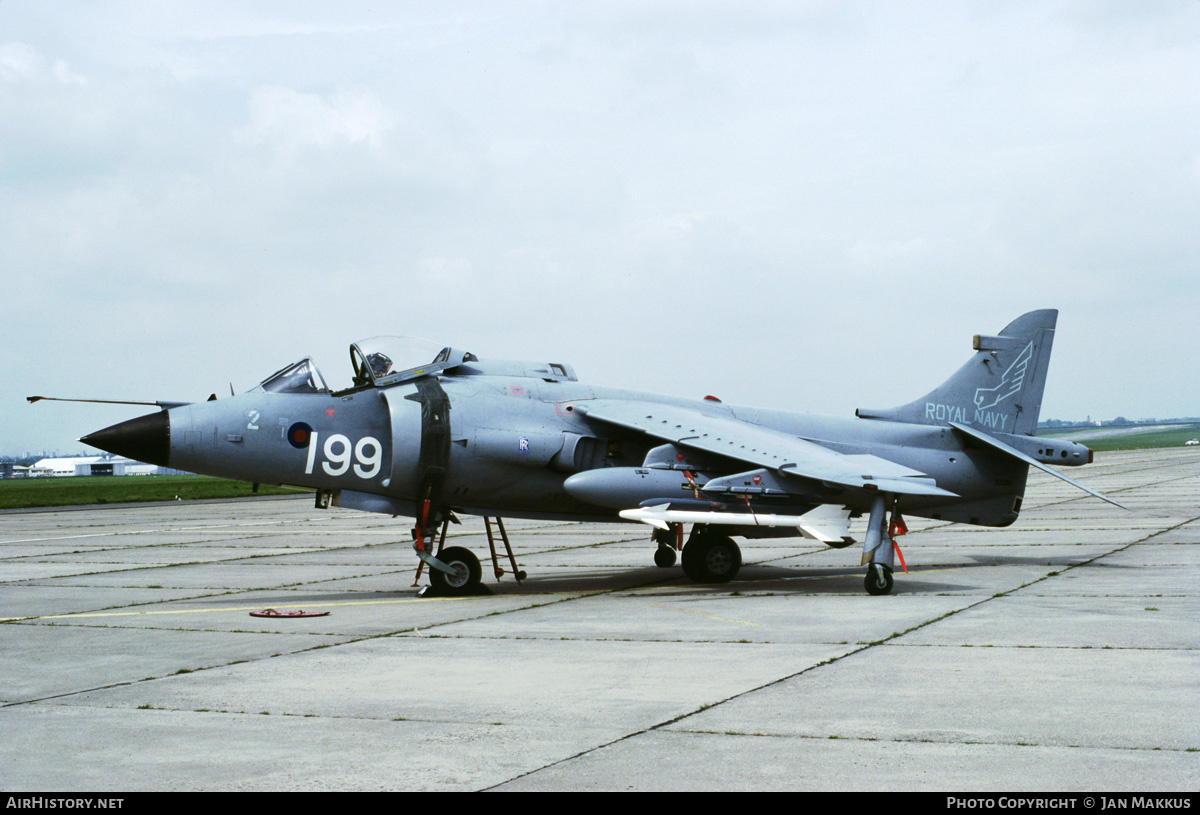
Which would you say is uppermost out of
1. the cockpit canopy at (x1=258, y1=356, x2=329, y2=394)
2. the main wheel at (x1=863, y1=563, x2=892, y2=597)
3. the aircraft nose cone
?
the cockpit canopy at (x1=258, y1=356, x2=329, y2=394)

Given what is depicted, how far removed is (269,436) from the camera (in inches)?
512

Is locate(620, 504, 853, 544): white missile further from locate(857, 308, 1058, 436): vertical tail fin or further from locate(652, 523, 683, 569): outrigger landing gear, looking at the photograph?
locate(857, 308, 1058, 436): vertical tail fin

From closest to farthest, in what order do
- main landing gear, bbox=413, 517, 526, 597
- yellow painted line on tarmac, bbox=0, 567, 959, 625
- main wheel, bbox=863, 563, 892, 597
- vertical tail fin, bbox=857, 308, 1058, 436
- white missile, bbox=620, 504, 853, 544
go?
yellow painted line on tarmac, bbox=0, 567, 959, 625 < main wheel, bbox=863, 563, 892, 597 < white missile, bbox=620, 504, 853, 544 < main landing gear, bbox=413, 517, 526, 597 < vertical tail fin, bbox=857, 308, 1058, 436

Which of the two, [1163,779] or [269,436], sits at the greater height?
[269,436]

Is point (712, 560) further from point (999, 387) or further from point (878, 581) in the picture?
point (999, 387)

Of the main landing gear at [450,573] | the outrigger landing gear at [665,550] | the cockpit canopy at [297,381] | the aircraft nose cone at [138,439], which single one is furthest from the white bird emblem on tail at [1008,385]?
the aircraft nose cone at [138,439]

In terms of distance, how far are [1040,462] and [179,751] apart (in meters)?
12.9

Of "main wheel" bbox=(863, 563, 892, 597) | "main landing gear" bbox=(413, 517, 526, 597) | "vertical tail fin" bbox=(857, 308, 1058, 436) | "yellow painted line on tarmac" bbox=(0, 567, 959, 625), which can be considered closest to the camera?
"yellow painted line on tarmac" bbox=(0, 567, 959, 625)

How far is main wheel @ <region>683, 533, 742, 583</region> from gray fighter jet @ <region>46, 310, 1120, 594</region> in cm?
2

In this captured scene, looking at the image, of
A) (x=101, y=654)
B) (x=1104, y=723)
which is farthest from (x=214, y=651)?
(x=1104, y=723)

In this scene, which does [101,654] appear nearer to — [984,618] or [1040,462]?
[984,618]

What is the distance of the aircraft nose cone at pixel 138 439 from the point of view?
12.4 meters

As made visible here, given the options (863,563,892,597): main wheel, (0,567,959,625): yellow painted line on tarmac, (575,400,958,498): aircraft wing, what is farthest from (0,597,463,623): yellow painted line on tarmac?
(863,563,892,597): main wheel

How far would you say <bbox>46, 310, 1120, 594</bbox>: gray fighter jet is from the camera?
13.0 m
